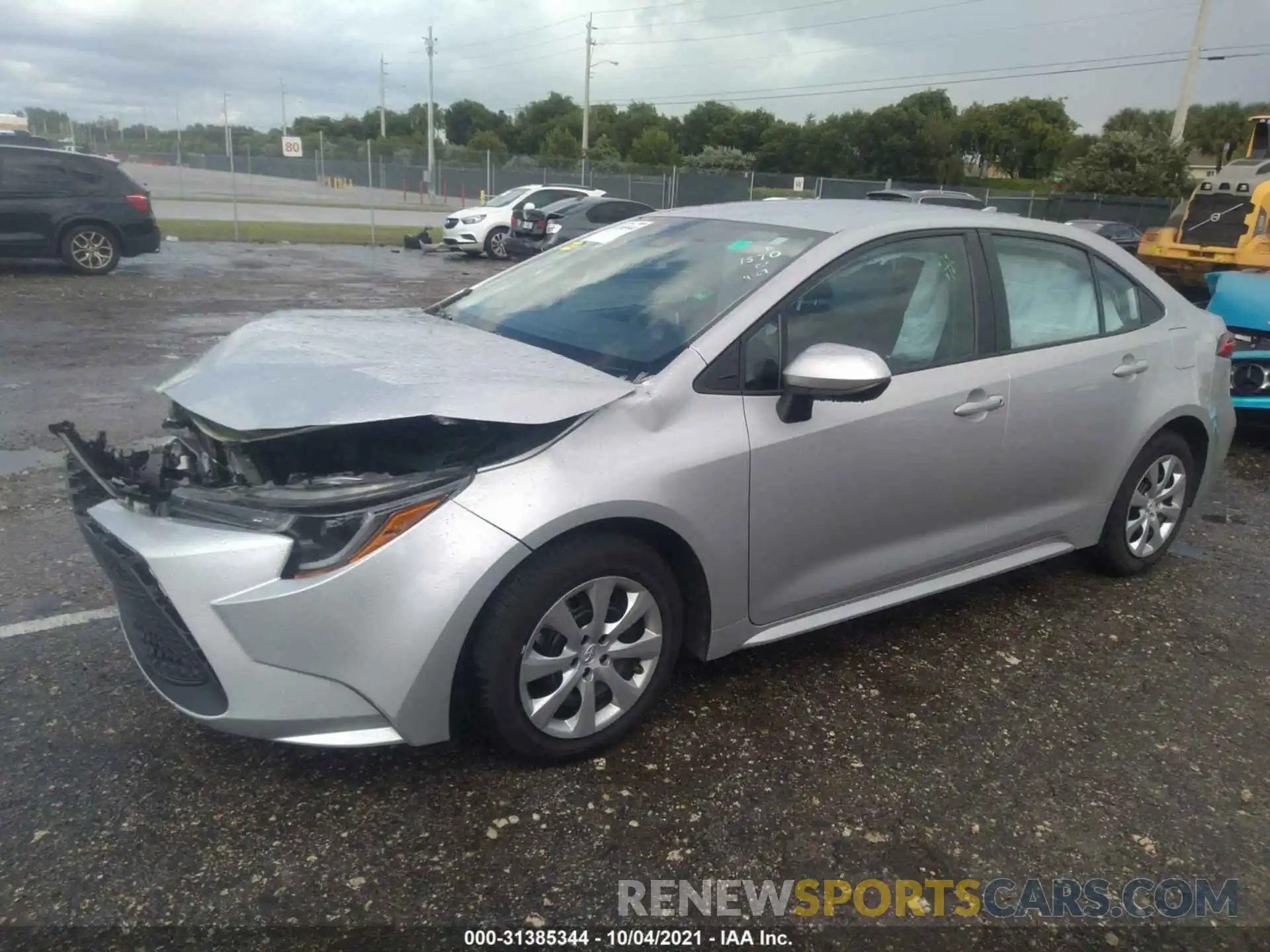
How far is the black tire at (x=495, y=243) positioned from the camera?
64.3 feet

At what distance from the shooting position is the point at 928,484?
11.3 feet

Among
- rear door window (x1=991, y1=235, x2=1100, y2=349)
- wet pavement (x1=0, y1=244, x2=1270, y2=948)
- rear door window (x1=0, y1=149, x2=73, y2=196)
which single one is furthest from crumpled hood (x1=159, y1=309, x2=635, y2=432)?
rear door window (x1=0, y1=149, x2=73, y2=196)

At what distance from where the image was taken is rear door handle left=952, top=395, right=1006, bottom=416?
3484 millimetres

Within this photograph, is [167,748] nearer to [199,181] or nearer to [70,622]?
[70,622]

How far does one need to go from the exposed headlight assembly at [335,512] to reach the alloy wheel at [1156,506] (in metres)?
3.31

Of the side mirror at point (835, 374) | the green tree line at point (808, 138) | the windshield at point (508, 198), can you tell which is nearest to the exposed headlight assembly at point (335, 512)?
the side mirror at point (835, 374)

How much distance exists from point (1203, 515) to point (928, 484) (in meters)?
3.12

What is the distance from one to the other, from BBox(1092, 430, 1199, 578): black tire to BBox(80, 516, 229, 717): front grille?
12.2 feet

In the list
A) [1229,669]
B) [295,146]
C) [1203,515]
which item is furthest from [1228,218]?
[295,146]

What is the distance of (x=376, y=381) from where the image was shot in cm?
268

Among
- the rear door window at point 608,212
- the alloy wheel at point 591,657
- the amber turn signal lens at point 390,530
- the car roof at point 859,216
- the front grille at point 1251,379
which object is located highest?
the car roof at point 859,216

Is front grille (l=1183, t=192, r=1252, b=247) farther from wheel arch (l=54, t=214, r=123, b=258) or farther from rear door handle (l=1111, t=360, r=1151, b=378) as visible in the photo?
wheel arch (l=54, t=214, r=123, b=258)

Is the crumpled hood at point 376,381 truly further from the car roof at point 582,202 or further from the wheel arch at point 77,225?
the car roof at point 582,202

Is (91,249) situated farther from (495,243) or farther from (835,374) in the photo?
(835,374)
